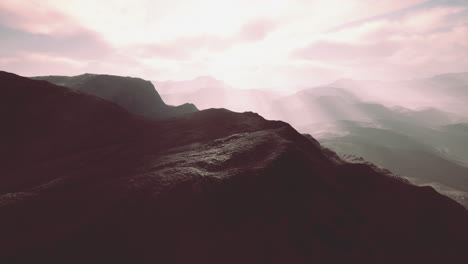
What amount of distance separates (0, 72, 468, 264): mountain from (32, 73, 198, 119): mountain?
51.4 m

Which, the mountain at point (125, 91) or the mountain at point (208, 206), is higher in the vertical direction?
the mountain at point (125, 91)

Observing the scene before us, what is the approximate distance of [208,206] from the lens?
40.7 ft

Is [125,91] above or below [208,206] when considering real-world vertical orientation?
above

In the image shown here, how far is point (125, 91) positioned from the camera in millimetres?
74125

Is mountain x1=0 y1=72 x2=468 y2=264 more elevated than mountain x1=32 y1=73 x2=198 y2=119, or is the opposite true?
mountain x1=32 y1=73 x2=198 y2=119

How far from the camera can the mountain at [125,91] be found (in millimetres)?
67875

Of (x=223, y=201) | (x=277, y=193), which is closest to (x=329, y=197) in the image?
(x=277, y=193)

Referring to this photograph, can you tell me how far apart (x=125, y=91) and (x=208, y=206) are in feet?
232

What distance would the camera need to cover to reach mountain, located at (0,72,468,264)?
10.6 m

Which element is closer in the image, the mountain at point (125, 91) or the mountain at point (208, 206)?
the mountain at point (208, 206)

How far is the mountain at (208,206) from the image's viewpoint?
10.6 metres

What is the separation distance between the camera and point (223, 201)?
502 inches

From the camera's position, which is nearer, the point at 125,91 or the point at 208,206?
the point at 208,206

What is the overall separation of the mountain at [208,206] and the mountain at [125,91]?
51.4m
